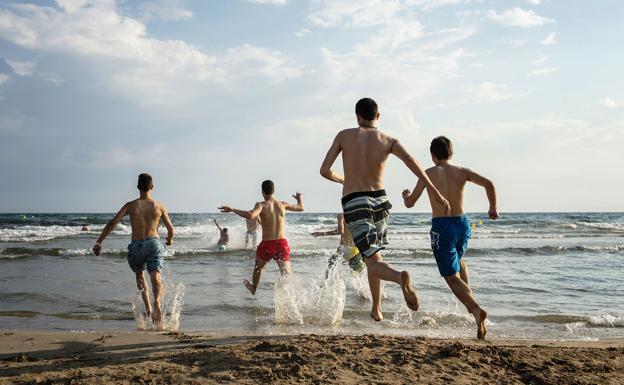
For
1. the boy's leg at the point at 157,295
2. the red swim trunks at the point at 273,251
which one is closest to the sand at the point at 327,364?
the boy's leg at the point at 157,295

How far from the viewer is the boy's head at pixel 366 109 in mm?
4980

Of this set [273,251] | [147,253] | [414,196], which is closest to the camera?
[414,196]

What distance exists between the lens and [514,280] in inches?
449

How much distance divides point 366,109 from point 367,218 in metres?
1.04

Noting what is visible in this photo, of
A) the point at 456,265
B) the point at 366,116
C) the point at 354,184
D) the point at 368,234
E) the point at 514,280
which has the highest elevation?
the point at 366,116

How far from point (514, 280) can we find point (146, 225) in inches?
319

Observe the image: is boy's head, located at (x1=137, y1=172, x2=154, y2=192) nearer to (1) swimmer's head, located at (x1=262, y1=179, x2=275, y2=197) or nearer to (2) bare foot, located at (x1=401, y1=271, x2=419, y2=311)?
(1) swimmer's head, located at (x1=262, y1=179, x2=275, y2=197)

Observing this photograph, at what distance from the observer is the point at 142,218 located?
6.87m

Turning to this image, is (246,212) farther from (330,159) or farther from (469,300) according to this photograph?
(469,300)

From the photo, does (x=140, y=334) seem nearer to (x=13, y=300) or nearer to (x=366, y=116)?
(x=366, y=116)

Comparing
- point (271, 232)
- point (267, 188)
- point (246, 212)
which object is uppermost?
point (267, 188)

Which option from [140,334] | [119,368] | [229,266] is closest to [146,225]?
[140,334]

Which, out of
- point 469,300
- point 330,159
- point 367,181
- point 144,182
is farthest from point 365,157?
point 144,182

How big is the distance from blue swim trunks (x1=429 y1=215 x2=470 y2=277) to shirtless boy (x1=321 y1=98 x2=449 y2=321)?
672 mm
